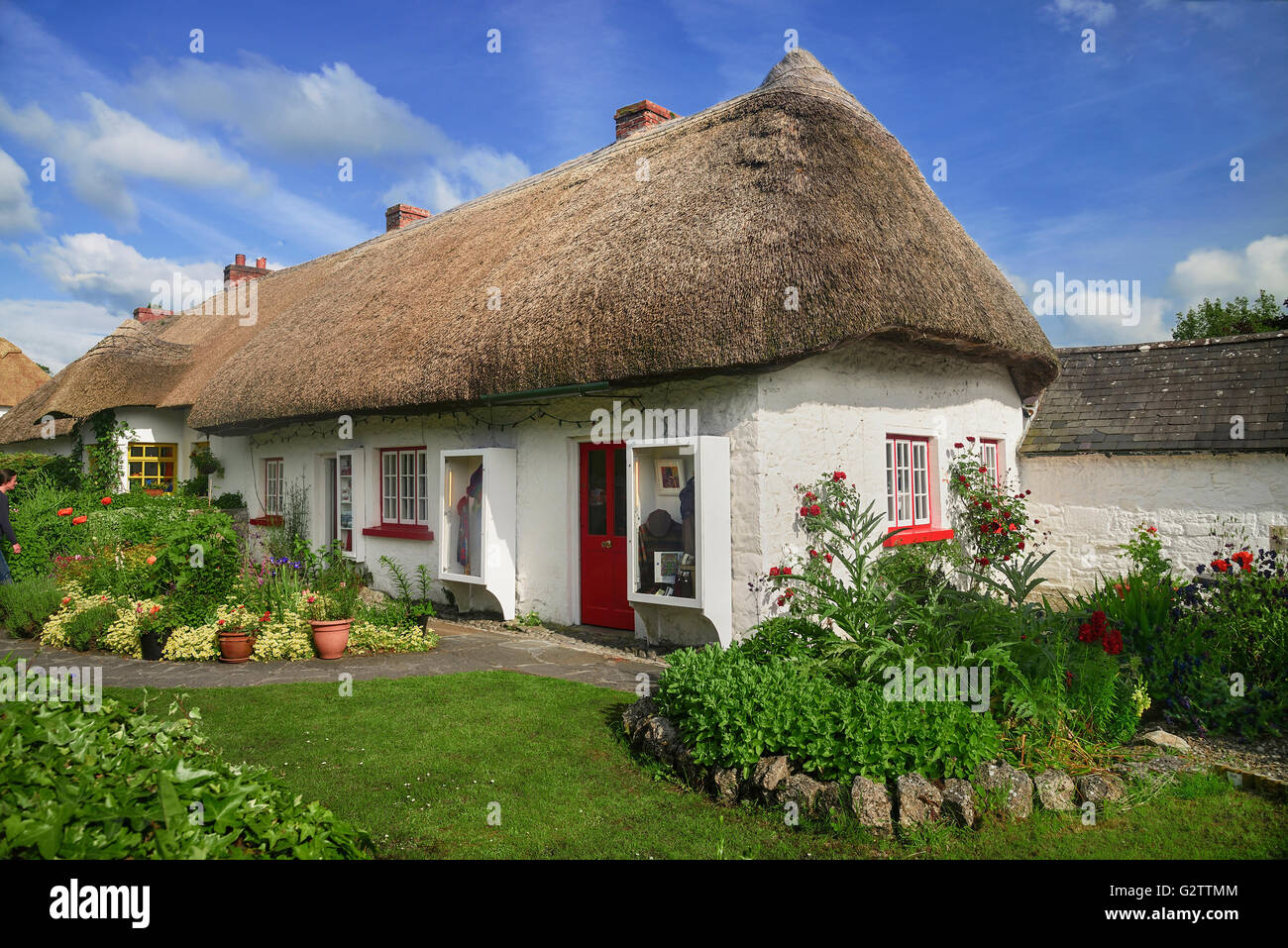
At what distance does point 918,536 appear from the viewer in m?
8.09

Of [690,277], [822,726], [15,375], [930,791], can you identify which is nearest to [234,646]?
[690,277]

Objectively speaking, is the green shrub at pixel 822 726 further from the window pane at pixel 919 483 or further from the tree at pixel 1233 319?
the tree at pixel 1233 319

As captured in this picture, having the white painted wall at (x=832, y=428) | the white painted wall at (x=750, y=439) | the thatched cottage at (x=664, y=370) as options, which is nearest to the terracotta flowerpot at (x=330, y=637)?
the thatched cottage at (x=664, y=370)

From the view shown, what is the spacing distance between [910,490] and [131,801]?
25.8 feet

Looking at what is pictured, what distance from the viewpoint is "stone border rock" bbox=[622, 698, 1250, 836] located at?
3.70 m

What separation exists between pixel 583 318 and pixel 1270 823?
608 centimetres

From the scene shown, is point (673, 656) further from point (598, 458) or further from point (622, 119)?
point (622, 119)

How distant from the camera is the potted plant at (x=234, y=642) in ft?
24.2

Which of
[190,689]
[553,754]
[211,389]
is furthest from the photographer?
[211,389]

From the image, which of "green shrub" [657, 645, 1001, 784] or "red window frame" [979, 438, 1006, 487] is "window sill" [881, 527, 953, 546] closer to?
"red window frame" [979, 438, 1006, 487]

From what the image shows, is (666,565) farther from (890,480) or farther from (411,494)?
(411,494)
